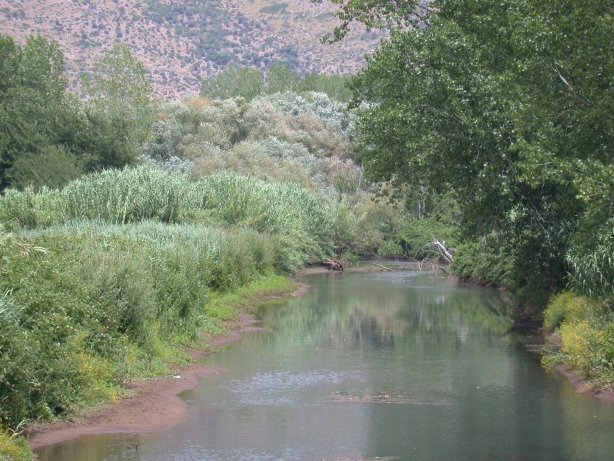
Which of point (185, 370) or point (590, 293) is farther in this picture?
point (590, 293)

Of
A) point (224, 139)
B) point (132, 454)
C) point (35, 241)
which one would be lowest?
point (132, 454)

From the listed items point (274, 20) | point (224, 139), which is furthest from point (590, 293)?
point (274, 20)

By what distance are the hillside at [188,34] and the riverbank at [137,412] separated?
8675cm

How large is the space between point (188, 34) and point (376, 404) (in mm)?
123325

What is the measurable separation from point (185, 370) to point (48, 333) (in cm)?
636

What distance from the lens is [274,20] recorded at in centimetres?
14762

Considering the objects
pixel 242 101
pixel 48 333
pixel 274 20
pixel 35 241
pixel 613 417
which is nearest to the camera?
pixel 48 333

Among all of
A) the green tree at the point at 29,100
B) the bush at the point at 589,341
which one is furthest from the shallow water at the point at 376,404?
the green tree at the point at 29,100

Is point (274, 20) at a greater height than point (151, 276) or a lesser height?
greater

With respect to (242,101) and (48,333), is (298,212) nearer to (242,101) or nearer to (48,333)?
(242,101)

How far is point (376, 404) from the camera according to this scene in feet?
53.8

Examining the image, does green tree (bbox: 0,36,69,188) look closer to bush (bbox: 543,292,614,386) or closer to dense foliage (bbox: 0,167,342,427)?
dense foliage (bbox: 0,167,342,427)

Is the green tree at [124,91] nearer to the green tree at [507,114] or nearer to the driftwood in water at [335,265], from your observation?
the driftwood in water at [335,265]

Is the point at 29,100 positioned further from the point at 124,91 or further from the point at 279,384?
the point at 279,384
